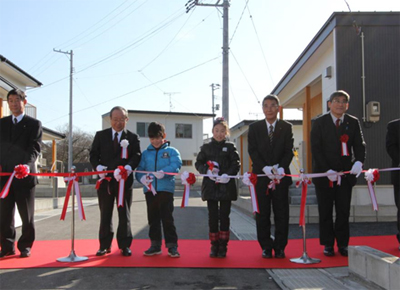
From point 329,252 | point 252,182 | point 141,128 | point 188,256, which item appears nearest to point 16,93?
point 188,256

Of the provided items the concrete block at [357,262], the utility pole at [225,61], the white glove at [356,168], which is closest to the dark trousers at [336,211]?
the white glove at [356,168]

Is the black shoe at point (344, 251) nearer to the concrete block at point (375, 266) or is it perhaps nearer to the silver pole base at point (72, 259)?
the concrete block at point (375, 266)

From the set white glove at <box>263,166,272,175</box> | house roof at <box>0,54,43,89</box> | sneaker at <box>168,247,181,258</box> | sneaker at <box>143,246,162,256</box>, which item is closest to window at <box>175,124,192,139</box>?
house roof at <box>0,54,43,89</box>

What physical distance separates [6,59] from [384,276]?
1255 cm

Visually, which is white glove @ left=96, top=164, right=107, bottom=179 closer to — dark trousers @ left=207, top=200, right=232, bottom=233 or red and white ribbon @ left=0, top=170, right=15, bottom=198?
red and white ribbon @ left=0, top=170, right=15, bottom=198

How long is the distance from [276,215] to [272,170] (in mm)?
581

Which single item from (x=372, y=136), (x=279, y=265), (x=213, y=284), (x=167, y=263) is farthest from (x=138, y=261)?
(x=372, y=136)

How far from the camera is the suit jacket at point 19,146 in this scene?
487 centimetres

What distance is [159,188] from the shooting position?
16.1 feet

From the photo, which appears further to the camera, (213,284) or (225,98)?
(225,98)

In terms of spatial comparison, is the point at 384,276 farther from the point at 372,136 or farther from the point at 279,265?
the point at 372,136

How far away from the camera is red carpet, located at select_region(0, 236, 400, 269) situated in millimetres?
4391

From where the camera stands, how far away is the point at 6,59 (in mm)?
12438

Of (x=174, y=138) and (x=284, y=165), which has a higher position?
(x=174, y=138)
